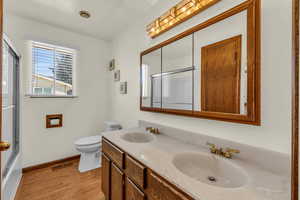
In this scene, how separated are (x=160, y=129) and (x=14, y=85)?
2.03 metres

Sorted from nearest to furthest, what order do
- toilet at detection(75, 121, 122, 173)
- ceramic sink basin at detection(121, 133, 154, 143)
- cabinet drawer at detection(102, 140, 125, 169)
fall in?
cabinet drawer at detection(102, 140, 125, 169) < ceramic sink basin at detection(121, 133, 154, 143) < toilet at detection(75, 121, 122, 173)

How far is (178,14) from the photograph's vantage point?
130cm

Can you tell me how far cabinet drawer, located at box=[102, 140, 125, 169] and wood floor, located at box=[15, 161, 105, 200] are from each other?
667 millimetres

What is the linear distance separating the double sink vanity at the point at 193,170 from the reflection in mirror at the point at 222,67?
11.4 inches

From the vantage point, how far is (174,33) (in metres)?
1.42

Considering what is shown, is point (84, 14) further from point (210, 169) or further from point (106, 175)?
point (210, 169)

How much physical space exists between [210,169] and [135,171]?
53 cm

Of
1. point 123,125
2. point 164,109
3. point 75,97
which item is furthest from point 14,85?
point 164,109

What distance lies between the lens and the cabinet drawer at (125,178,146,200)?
907 mm

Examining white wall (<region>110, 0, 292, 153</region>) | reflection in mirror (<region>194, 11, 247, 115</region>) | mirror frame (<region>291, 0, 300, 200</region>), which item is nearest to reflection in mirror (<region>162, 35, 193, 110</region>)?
reflection in mirror (<region>194, 11, 247, 115</region>)

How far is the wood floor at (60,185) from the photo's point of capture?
5.15 feet

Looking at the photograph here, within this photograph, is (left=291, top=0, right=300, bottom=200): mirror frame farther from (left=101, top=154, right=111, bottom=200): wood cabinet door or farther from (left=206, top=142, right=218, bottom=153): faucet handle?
(left=101, top=154, right=111, bottom=200): wood cabinet door

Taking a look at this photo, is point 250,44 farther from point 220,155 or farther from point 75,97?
point 75,97

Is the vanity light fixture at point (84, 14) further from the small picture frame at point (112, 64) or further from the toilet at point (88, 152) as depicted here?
the toilet at point (88, 152)
